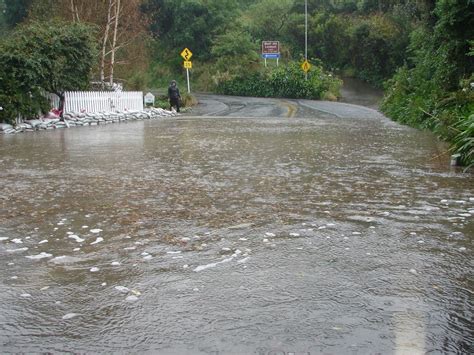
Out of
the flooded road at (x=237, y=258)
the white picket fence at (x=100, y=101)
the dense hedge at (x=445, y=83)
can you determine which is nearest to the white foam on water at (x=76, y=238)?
the flooded road at (x=237, y=258)

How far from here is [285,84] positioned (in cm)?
4250

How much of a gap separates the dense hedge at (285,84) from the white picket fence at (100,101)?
18.6 metres

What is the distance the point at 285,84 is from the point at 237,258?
128ft

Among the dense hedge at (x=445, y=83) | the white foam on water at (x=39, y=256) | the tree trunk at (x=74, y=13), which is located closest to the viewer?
the white foam on water at (x=39, y=256)

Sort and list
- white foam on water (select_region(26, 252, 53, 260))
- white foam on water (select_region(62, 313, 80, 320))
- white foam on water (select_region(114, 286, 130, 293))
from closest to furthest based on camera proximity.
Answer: white foam on water (select_region(62, 313, 80, 320)), white foam on water (select_region(114, 286, 130, 293)), white foam on water (select_region(26, 252, 53, 260))

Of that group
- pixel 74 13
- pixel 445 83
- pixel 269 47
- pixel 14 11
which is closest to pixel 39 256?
pixel 445 83

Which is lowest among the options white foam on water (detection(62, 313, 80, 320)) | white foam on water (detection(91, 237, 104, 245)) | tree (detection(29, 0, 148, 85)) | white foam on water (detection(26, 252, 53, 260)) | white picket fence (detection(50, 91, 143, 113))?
white foam on water (detection(62, 313, 80, 320))

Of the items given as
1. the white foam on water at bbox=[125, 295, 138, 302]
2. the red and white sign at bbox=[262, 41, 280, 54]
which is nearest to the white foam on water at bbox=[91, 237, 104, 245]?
the white foam on water at bbox=[125, 295, 138, 302]

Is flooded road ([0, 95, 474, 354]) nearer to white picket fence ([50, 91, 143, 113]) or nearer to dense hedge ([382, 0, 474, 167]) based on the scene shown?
dense hedge ([382, 0, 474, 167])

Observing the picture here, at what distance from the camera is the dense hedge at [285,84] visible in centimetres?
4019

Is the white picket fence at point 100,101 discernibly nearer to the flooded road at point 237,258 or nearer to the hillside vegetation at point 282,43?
the hillside vegetation at point 282,43

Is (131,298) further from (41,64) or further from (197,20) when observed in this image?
(197,20)

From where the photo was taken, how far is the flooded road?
3.29 metres

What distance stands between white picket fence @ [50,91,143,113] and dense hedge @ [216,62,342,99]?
18.6 metres
